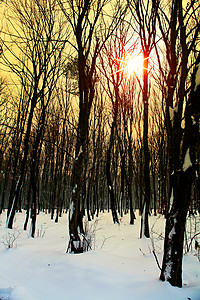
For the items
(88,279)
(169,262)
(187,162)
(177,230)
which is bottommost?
(88,279)

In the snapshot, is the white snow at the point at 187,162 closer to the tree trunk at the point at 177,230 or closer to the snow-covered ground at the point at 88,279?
the tree trunk at the point at 177,230

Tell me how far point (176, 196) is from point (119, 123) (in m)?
13.0

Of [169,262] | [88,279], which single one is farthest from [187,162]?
[88,279]

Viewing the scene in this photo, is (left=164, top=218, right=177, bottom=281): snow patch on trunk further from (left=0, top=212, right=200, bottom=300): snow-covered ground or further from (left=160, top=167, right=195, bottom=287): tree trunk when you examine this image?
(left=0, top=212, right=200, bottom=300): snow-covered ground

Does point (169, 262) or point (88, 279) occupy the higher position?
point (169, 262)

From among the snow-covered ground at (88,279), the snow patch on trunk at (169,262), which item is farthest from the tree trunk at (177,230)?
the snow-covered ground at (88,279)

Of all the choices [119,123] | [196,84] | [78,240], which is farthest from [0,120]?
[196,84]

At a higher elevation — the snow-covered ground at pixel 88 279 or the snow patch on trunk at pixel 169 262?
the snow patch on trunk at pixel 169 262

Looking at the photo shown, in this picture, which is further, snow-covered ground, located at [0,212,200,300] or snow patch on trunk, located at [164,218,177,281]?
snow patch on trunk, located at [164,218,177,281]

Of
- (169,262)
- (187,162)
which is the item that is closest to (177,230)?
(169,262)

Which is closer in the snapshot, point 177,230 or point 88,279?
point 177,230

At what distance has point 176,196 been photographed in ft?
8.71

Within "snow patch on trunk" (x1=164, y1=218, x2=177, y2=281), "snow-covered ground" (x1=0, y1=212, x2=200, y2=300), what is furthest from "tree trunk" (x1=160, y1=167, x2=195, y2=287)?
"snow-covered ground" (x1=0, y1=212, x2=200, y2=300)

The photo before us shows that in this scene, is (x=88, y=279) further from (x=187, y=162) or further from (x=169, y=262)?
(x=187, y=162)
